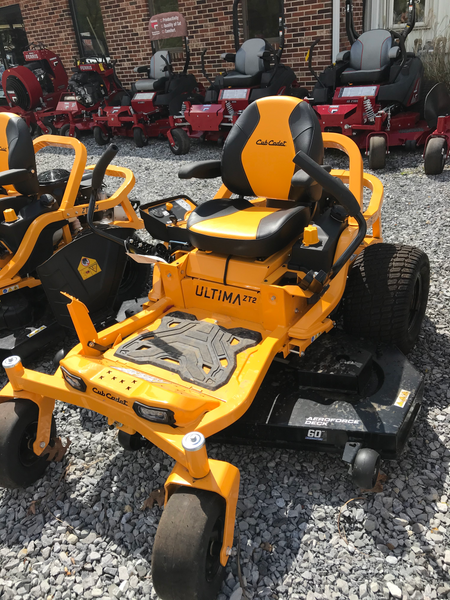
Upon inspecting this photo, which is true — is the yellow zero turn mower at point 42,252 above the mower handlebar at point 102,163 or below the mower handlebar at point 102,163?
below

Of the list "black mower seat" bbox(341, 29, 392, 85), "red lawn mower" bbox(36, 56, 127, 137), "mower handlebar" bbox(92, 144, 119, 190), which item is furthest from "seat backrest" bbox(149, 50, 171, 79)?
"mower handlebar" bbox(92, 144, 119, 190)

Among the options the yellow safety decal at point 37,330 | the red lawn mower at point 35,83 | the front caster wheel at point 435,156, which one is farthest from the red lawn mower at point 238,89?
the yellow safety decal at point 37,330

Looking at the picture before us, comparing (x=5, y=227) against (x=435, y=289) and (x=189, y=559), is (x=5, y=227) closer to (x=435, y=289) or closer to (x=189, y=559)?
(x=189, y=559)

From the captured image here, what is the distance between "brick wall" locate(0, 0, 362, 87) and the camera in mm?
7625

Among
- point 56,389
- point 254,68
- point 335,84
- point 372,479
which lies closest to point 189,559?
point 372,479

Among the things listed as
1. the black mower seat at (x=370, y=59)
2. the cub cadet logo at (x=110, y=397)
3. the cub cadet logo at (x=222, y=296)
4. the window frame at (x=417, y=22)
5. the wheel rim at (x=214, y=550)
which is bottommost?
the wheel rim at (x=214, y=550)

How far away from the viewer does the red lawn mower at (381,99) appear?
18.7 feet

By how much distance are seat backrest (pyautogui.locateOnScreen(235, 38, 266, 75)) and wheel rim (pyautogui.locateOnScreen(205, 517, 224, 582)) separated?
6.81 meters

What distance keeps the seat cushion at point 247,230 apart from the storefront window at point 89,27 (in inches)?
376

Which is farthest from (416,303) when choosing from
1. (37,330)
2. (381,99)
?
(381,99)

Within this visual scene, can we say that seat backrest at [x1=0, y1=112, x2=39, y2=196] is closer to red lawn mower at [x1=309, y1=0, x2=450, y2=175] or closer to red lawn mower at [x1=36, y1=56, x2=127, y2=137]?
red lawn mower at [x1=309, y1=0, x2=450, y2=175]

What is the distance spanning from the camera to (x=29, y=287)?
3434 millimetres

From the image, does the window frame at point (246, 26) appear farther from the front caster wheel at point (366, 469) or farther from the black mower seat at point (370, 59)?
the front caster wheel at point (366, 469)

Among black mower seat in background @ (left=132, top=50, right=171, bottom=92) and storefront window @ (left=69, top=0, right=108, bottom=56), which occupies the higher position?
storefront window @ (left=69, top=0, right=108, bottom=56)
